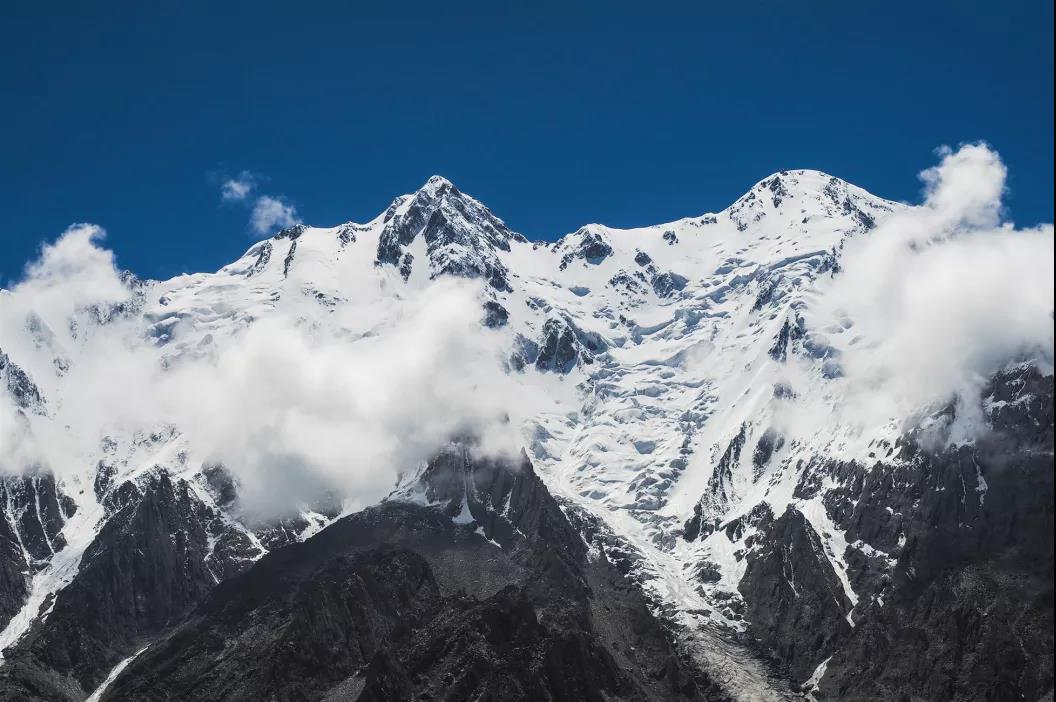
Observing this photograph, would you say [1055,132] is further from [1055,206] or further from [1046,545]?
[1046,545]

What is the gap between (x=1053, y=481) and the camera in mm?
92562

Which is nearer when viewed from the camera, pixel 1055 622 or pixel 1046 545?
pixel 1055 622

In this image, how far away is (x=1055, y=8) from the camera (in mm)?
89688

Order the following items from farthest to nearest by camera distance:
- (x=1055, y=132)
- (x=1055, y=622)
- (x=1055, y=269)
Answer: (x=1055, y=269)
(x=1055, y=132)
(x=1055, y=622)

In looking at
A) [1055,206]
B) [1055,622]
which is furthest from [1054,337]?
[1055,622]

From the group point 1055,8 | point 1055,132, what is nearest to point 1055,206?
point 1055,132

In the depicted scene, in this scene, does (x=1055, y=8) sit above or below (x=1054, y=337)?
above

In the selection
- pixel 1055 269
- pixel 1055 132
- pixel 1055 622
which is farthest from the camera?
pixel 1055 269

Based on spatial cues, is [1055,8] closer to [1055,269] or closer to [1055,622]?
[1055,269]

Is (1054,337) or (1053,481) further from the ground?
(1054,337)

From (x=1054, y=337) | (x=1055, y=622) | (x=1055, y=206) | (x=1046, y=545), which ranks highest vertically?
(x=1055, y=206)

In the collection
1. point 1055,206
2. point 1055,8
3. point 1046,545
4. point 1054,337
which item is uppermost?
point 1055,8

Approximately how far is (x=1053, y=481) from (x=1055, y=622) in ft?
52.1

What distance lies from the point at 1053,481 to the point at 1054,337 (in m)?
10.3
